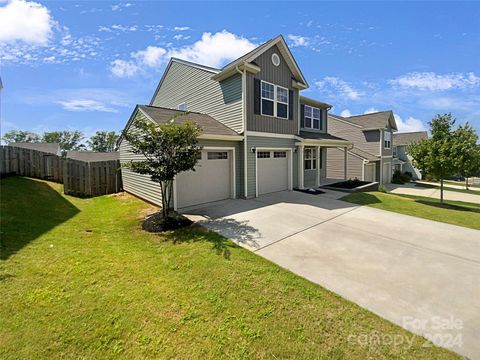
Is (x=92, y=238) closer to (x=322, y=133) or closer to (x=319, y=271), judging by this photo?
(x=319, y=271)

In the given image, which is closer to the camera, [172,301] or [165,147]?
[172,301]

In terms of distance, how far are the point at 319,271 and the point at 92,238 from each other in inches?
219

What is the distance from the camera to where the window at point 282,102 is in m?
12.1

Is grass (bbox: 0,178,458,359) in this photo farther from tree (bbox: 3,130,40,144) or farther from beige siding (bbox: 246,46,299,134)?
tree (bbox: 3,130,40,144)

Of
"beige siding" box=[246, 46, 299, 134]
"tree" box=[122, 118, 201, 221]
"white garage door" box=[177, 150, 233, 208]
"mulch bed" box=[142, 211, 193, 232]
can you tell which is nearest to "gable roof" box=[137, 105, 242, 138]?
"white garage door" box=[177, 150, 233, 208]

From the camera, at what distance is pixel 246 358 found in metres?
2.68

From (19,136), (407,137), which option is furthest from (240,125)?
(19,136)

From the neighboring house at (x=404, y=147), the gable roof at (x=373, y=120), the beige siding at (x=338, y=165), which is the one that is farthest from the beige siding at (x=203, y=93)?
the neighboring house at (x=404, y=147)

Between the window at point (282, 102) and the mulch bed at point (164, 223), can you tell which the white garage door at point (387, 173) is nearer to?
the window at point (282, 102)

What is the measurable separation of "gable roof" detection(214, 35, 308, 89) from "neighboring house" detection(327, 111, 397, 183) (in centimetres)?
1138

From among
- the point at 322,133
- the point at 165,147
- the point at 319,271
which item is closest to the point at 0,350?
the point at 319,271

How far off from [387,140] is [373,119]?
291 cm

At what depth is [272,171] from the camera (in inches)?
485

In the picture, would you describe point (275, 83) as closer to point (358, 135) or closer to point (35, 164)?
point (35, 164)
